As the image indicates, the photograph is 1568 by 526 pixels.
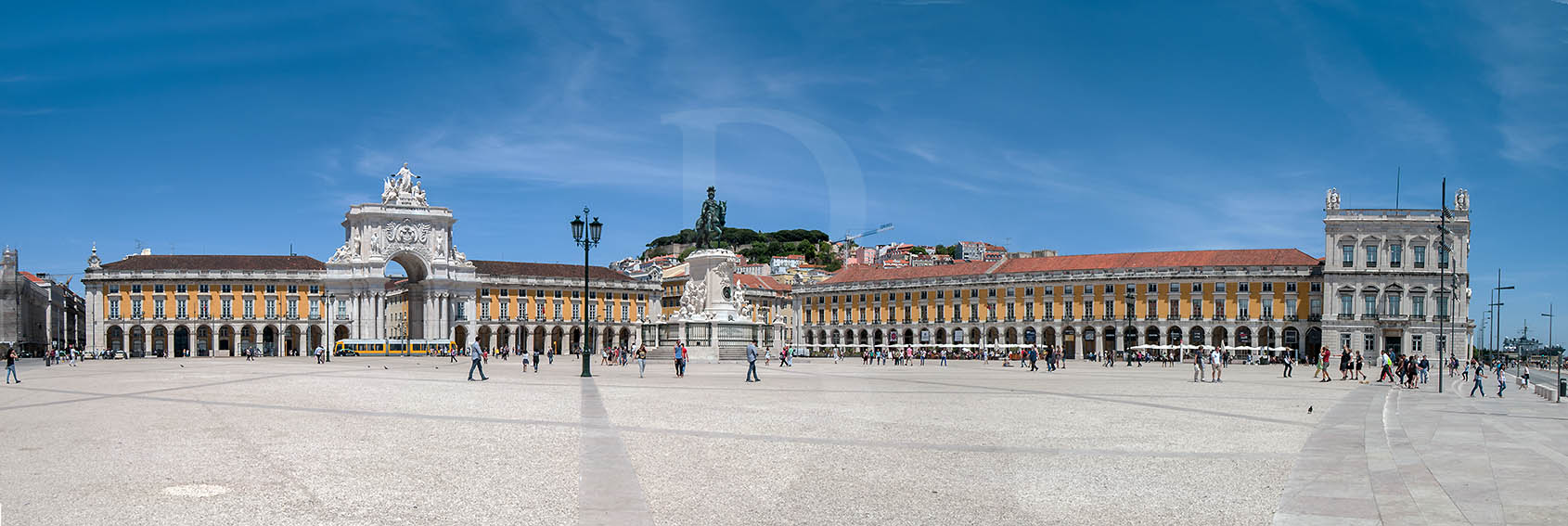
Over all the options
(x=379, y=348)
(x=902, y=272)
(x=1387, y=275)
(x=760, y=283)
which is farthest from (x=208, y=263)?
(x=1387, y=275)

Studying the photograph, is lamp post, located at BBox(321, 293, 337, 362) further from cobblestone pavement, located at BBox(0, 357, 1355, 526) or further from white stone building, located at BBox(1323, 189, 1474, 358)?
white stone building, located at BBox(1323, 189, 1474, 358)

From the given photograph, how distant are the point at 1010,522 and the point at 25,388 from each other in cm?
2547

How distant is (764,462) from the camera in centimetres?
1103

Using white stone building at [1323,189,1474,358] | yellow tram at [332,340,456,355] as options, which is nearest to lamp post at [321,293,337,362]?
yellow tram at [332,340,456,355]

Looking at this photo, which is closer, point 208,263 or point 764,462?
point 764,462

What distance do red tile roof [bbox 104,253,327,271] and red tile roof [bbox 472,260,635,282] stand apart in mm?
13877

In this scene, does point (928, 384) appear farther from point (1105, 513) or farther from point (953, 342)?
point (953, 342)

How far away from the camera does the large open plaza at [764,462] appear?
832cm

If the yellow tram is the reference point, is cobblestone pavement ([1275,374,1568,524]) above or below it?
above

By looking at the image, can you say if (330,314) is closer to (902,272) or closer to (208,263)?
(208,263)

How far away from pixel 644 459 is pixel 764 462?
1205 millimetres

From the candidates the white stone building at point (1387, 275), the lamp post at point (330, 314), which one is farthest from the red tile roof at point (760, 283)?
→ the white stone building at point (1387, 275)

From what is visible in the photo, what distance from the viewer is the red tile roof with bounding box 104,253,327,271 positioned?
91.2 meters

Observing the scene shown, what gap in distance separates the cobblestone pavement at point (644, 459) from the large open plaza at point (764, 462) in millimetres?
44
